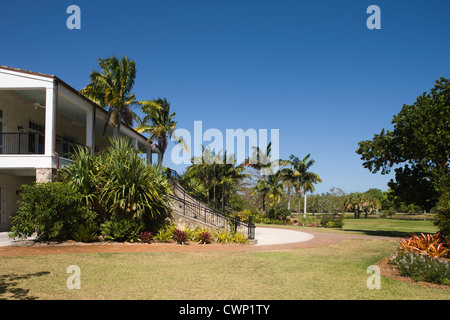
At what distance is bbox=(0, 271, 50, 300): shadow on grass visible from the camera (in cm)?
661

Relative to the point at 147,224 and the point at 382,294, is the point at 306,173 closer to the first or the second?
the point at 147,224

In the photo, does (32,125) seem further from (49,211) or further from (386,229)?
(386,229)

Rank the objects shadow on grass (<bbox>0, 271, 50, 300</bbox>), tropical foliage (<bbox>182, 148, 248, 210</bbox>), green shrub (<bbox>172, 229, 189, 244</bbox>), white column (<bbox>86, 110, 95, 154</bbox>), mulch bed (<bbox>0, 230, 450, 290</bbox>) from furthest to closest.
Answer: tropical foliage (<bbox>182, 148, 248, 210</bbox>), white column (<bbox>86, 110, 95, 154</bbox>), green shrub (<bbox>172, 229, 189, 244</bbox>), mulch bed (<bbox>0, 230, 450, 290</bbox>), shadow on grass (<bbox>0, 271, 50, 300</bbox>)

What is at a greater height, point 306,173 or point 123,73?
point 123,73

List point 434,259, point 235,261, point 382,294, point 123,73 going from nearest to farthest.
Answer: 1. point 382,294
2. point 434,259
3. point 235,261
4. point 123,73

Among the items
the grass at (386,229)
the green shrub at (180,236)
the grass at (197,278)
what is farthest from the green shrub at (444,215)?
the green shrub at (180,236)

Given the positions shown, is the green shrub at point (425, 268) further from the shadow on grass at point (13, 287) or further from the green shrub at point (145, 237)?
the green shrub at point (145, 237)

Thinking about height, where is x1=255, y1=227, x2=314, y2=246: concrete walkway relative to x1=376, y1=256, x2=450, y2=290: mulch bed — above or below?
below

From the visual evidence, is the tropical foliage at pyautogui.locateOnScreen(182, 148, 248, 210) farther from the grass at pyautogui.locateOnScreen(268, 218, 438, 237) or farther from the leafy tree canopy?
the leafy tree canopy

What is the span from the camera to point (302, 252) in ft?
44.7

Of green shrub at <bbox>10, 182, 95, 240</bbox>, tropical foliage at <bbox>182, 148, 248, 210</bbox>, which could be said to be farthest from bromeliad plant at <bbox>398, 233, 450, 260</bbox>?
tropical foliage at <bbox>182, 148, 248, 210</bbox>

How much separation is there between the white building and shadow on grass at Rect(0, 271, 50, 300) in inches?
300
